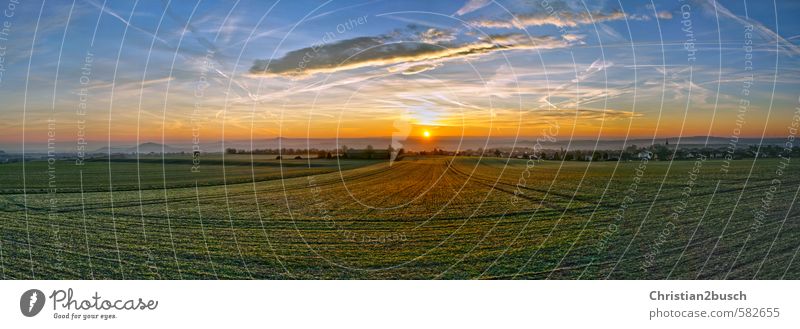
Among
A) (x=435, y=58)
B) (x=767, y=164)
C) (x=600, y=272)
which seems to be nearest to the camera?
(x=600, y=272)

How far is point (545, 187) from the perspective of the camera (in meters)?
22.8

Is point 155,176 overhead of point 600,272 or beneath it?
overhead

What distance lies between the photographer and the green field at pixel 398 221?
1334cm

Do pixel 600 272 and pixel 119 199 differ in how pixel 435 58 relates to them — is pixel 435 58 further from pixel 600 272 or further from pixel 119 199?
pixel 119 199

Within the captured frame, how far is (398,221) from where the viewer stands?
16.9 meters

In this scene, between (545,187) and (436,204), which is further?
(545,187)

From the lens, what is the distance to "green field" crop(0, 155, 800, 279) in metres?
13.3

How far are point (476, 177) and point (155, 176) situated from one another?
49.3ft
